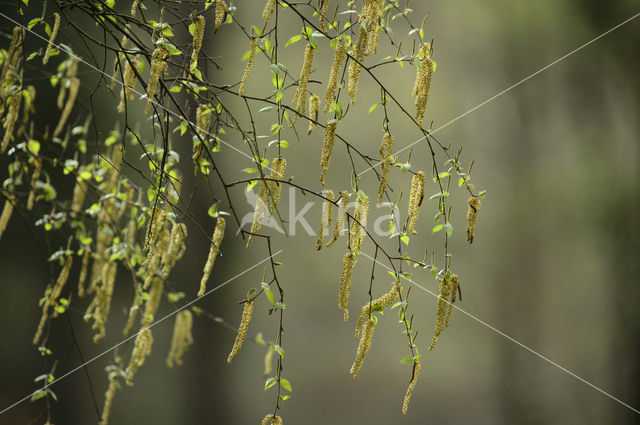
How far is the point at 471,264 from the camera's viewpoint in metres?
2.48

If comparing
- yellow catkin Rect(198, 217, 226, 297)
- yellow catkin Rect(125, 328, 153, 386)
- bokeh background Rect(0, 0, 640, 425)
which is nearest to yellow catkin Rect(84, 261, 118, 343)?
yellow catkin Rect(125, 328, 153, 386)

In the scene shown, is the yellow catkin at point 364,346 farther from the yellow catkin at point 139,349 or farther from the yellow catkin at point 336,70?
the yellow catkin at point 139,349

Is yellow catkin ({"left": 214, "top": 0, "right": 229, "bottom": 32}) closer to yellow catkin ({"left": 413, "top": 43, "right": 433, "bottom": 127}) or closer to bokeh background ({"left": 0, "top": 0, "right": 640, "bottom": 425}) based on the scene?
yellow catkin ({"left": 413, "top": 43, "right": 433, "bottom": 127})

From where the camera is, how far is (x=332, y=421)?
2.60 metres

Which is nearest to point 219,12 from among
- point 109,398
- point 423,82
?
point 423,82

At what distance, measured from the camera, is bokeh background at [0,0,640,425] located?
239 centimetres

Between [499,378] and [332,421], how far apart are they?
744mm

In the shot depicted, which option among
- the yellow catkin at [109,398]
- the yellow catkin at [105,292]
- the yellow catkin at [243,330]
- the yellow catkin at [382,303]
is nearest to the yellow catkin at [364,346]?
the yellow catkin at [382,303]

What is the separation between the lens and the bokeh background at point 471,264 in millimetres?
2387

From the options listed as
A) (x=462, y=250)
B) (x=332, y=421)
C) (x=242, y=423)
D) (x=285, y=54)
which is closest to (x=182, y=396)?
(x=242, y=423)

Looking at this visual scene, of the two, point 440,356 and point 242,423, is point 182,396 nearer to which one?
point 242,423

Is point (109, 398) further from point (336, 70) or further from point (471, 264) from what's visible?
point (471, 264)

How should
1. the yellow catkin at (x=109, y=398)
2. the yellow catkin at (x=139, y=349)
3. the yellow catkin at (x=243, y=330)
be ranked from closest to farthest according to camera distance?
1. the yellow catkin at (x=243, y=330)
2. the yellow catkin at (x=139, y=349)
3. the yellow catkin at (x=109, y=398)

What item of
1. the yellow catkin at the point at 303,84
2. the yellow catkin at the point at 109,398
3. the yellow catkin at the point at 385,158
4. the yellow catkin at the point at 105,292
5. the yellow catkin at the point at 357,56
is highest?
the yellow catkin at the point at 357,56
